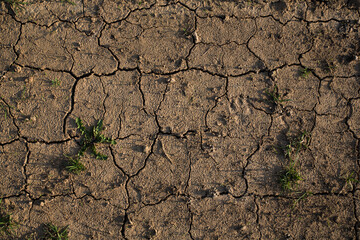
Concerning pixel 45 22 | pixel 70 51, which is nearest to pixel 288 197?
pixel 70 51

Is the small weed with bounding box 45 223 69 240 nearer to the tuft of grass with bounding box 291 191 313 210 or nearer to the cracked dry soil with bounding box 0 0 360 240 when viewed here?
the cracked dry soil with bounding box 0 0 360 240

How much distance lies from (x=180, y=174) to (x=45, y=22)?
225 centimetres

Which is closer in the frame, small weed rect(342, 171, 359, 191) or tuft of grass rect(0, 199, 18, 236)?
tuft of grass rect(0, 199, 18, 236)

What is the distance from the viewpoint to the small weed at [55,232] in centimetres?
298

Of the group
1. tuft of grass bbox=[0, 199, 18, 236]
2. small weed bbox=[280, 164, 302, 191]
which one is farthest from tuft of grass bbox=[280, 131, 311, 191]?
tuft of grass bbox=[0, 199, 18, 236]

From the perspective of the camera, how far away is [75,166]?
3018 millimetres

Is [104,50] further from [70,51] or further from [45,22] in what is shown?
[45,22]

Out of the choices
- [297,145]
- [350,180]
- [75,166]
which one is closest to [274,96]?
[297,145]

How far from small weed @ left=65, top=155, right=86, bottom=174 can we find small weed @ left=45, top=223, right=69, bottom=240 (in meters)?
0.59

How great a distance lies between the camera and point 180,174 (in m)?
3.07

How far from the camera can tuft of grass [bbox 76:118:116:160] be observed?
121 inches

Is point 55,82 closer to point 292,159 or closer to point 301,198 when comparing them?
point 292,159

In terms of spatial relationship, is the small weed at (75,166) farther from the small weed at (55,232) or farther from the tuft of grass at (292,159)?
the tuft of grass at (292,159)

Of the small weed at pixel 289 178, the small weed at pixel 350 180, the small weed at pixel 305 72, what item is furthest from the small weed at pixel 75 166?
the small weed at pixel 350 180
